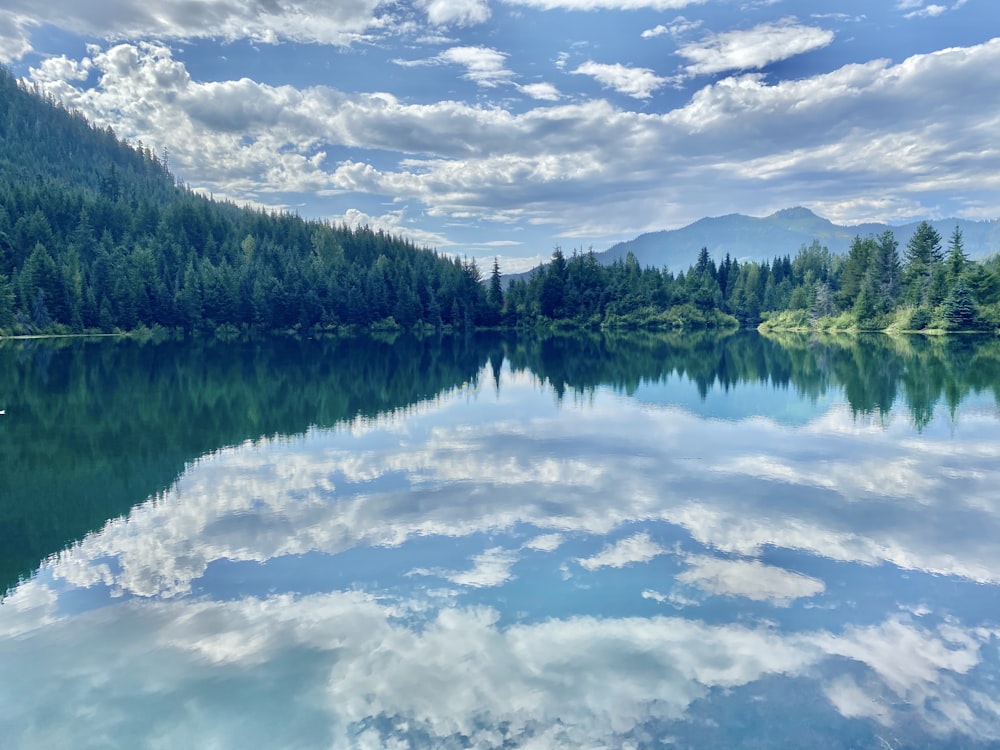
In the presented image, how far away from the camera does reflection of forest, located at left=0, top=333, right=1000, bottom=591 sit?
21453mm

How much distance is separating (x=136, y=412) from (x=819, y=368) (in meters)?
53.9

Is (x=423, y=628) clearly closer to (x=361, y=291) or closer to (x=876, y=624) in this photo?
(x=876, y=624)

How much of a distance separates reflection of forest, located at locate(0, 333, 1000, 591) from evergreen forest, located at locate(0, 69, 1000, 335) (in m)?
27.4

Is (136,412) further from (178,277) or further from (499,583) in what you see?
(178,277)

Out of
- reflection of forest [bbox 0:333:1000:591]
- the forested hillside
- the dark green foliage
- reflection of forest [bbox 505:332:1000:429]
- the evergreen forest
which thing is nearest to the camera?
reflection of forest [bbox 0:333:1000:591]

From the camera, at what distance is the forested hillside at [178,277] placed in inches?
4525

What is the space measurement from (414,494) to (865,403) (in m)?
29.9

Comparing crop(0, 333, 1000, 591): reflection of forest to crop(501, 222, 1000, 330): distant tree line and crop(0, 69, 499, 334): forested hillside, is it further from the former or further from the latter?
crop(0, 69, 499, 334): forested hillside

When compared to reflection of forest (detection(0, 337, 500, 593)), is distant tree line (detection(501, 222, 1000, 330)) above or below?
above

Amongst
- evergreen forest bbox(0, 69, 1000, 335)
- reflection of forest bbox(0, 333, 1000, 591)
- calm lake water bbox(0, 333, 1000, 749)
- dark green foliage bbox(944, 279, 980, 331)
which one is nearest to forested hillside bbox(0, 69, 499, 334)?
evergreen forest bbox(0, 69, 1000, 335)

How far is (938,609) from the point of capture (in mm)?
13062

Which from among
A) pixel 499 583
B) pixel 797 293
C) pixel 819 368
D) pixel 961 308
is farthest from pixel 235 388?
pixel 797 293

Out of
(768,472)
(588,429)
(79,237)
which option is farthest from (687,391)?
(79,237)

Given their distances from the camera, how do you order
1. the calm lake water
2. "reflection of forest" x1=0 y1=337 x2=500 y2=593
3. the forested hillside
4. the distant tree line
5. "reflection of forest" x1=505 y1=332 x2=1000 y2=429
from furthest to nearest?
the forested hillside, the distant tree line, "reflection of forest" x1=505 y1=332 x2=1000 y2=429, "reflection of forest" x1=0 y1=337 x2=500 y2=593, the calm lake water
